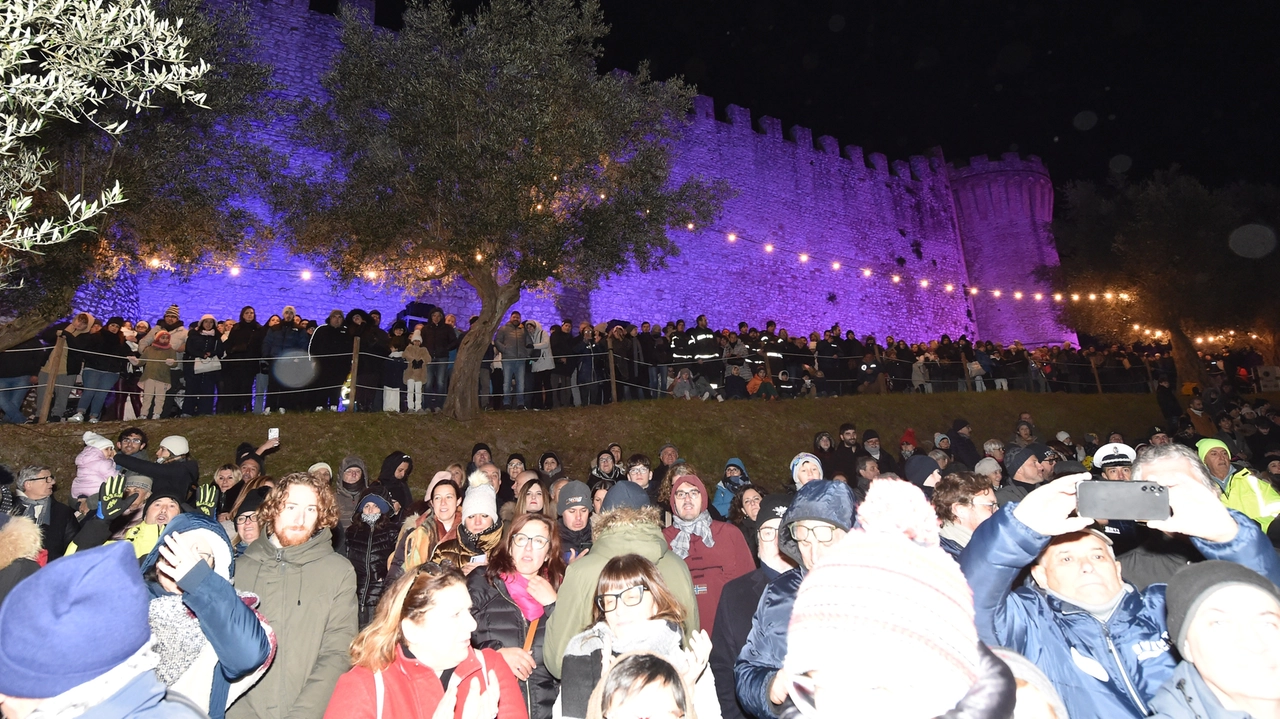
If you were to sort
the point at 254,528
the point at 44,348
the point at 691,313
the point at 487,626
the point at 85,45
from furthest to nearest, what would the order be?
the point at 691,313 < the point at 44,348 < the point at 85,45 < the point at 254,528 < the point at 487,626

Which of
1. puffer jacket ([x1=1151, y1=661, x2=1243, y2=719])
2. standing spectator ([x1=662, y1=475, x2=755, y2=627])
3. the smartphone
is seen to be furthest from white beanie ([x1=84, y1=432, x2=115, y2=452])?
puffer jacket ([x1=1151, y1=661, x2=1243, y2=719])

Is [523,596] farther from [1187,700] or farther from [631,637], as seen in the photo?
[1187,700]

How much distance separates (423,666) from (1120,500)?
6.50 feet

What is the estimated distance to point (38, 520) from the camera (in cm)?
459

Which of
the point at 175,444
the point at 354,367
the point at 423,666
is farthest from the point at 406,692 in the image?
the point at 354,367

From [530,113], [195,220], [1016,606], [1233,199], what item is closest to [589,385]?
[530,113]

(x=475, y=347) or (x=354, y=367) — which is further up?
(x=475, y=347)

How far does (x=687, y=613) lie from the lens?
2.87 meters

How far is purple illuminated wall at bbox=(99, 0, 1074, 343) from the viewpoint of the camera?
13789 millimetres

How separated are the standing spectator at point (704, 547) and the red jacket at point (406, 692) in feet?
5.49

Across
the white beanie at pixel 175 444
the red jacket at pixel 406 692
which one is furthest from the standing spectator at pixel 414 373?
the red jacket at pixel 406 692

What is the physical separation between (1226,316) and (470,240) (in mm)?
20089

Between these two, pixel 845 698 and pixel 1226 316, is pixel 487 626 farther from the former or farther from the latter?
pixel 1226 316

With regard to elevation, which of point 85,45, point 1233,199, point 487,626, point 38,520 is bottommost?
point 487,626
